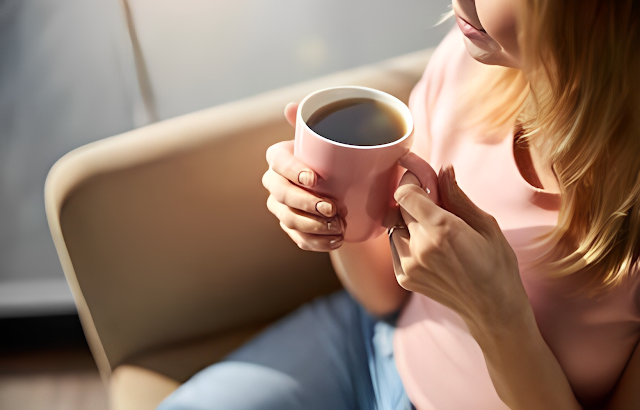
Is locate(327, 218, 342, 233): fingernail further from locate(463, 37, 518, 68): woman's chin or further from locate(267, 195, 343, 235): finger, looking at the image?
locate(463, 37, 518, 68): woman's chin

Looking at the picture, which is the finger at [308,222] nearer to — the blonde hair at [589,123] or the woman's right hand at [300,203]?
the woman's right hand at [300,203]

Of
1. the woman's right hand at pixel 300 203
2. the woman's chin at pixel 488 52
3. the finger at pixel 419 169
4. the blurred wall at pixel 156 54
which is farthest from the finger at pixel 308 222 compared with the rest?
the blurred wall at pixel 156 54

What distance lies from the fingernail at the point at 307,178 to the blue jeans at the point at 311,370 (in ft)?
1.27

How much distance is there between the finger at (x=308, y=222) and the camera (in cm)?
65

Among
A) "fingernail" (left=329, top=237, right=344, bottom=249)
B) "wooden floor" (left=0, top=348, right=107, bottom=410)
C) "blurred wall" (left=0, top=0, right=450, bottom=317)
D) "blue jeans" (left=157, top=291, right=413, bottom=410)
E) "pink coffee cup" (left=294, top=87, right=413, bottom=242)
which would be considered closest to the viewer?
"pink coffee cup" (left=294, top=87, right=413, bottom=242)

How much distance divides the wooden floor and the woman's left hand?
3.69ft

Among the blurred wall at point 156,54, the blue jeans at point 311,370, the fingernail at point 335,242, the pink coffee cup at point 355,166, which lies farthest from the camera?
the blurred wall at point 156,54

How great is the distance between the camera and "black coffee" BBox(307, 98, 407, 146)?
62 cm

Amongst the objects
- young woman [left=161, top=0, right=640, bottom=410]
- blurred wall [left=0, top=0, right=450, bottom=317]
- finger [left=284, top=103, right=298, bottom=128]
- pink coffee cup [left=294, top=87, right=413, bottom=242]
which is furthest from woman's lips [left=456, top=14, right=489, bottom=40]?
blurred wall [left=0, top=0, right=450, bottom=317]

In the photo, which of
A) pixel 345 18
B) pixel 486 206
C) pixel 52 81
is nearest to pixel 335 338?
pixel 486 206

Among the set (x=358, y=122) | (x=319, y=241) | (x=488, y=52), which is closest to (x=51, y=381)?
(x=319, y=241)

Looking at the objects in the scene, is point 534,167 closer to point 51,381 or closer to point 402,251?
point 402,251

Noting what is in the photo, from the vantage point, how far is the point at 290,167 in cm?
63

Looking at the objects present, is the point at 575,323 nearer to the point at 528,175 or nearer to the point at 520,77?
the point at 528,175
